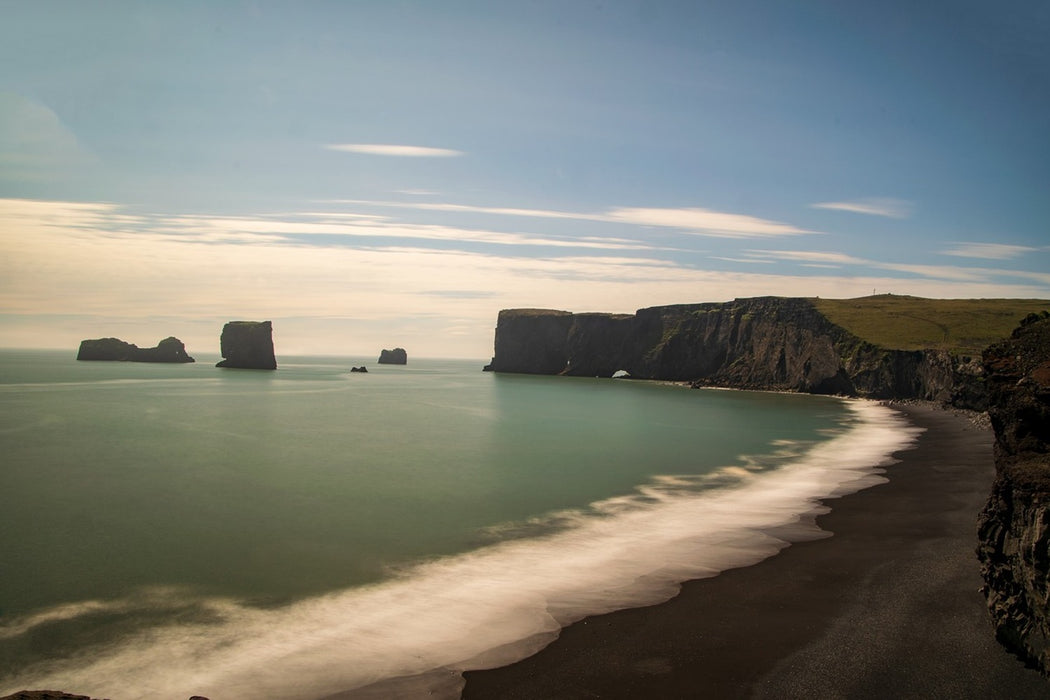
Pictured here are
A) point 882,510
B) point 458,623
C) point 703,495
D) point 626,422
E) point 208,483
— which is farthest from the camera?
point 626,422

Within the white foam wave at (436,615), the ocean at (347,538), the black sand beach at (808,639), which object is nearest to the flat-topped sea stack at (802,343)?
the ocean at (347,538)

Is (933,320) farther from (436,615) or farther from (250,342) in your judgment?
(250,342)

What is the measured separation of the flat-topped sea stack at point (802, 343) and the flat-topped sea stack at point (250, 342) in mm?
81087

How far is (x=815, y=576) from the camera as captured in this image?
19.2 meters

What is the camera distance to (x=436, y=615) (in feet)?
56.2

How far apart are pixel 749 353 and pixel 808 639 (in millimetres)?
146851

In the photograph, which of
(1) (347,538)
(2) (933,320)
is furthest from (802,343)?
(1) (347,538)

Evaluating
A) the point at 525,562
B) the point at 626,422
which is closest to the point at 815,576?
the point at 525,562

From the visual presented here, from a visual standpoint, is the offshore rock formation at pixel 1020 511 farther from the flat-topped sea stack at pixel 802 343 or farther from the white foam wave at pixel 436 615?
the flat-topped sea stack at pixel 802 343

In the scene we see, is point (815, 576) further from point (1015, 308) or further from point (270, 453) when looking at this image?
point (1015, 308)

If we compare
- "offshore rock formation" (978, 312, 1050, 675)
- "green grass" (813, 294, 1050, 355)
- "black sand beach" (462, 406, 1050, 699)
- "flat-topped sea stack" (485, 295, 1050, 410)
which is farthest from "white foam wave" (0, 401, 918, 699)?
"green grass" (813, 294, 1050, 355)

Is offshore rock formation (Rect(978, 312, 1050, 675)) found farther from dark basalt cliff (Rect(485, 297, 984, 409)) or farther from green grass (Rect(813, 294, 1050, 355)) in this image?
green grass (Rect(813, 294, 1050, 355))

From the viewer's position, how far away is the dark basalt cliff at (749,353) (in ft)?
355

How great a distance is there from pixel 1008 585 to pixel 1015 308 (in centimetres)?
14490
